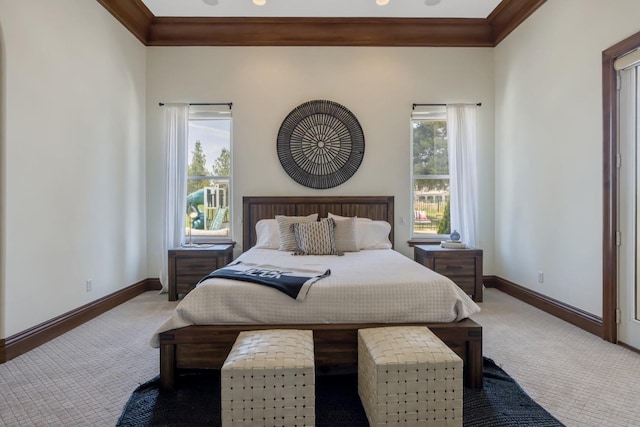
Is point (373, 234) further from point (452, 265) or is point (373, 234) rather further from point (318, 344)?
point (318, 344)

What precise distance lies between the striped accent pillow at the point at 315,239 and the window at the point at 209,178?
1.47 m

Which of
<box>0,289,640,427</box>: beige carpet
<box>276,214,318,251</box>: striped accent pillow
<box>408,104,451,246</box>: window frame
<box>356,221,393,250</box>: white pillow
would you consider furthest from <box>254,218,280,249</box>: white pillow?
<box>408,104,451,246</box>: window frame

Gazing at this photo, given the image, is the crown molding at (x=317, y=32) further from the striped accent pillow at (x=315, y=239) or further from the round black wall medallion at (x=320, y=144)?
the striped accent pillow at (x=315, y=239)

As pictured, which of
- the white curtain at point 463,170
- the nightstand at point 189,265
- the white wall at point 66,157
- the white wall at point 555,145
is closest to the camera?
the white wall at point 66,157

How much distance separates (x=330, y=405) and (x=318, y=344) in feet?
1.16

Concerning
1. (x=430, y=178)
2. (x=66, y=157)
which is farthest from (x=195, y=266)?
(x=430, y=178)

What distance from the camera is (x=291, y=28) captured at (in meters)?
4.56

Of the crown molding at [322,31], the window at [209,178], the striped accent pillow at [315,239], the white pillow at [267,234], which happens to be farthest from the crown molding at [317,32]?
the striped accent pillow at [315,239]

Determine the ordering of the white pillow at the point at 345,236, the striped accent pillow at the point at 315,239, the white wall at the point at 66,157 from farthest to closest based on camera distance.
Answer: the white pillow at the point at 345,236
the striped accent pillow at the point at 315,239
the white wall at the point at 66,157

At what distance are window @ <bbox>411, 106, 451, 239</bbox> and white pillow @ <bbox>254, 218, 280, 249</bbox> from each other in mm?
1955

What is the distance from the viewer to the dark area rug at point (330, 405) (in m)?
1.87

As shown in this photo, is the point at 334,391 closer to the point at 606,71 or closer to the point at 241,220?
the point at 241,220

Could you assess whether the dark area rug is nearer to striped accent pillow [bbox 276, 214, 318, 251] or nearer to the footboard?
the footboard

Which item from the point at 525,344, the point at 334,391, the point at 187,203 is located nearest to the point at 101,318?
the point at 187,203
